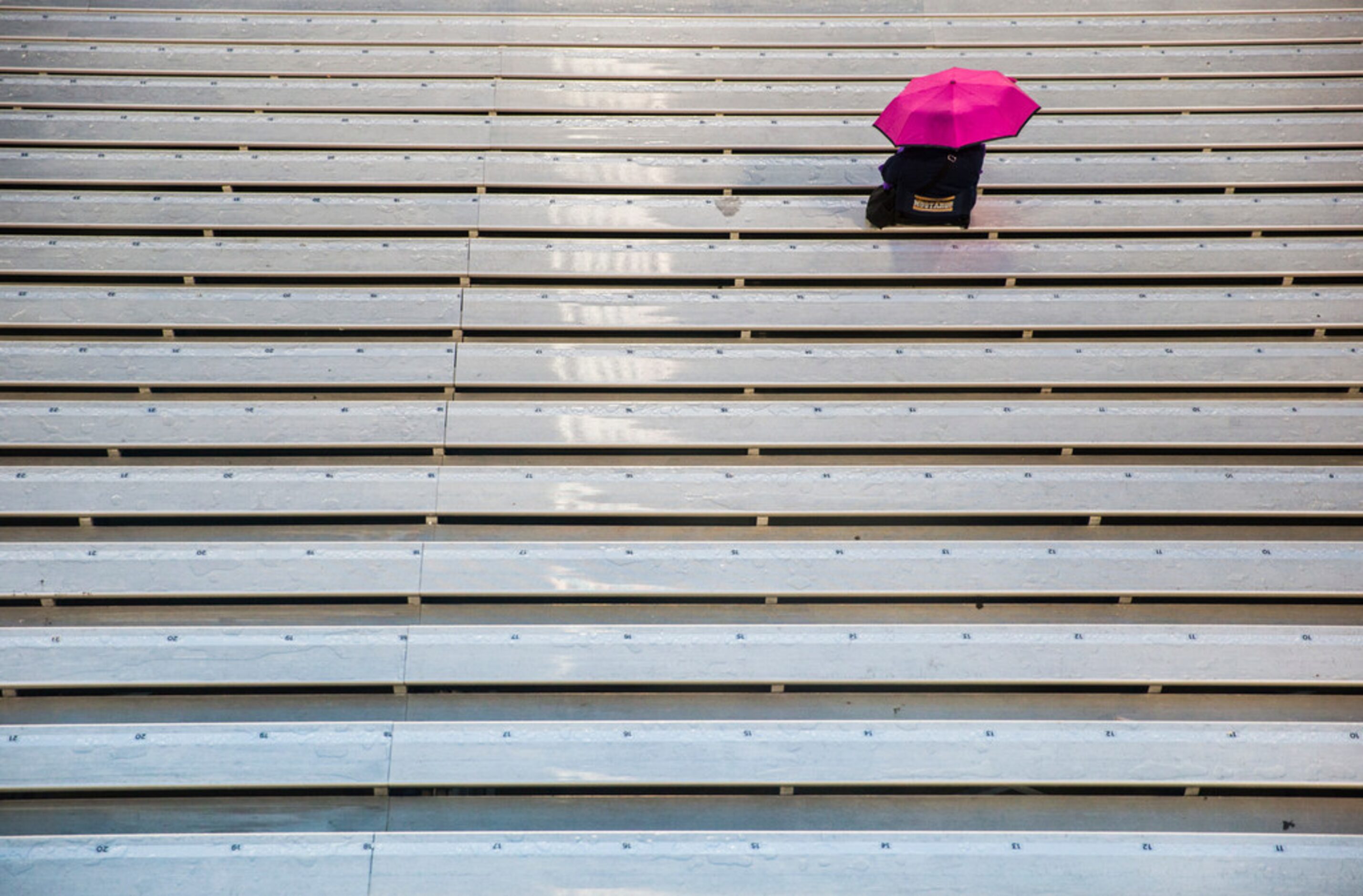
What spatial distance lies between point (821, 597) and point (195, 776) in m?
1.83

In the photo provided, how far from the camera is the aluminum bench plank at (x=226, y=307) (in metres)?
3.43

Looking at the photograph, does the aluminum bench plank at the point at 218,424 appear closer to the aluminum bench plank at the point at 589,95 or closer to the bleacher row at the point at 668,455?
the bleacher row at the point at 668,455

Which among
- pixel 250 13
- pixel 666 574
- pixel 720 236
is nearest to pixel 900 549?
pixel 666 574

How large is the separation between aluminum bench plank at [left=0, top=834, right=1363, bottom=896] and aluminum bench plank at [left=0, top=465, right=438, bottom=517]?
38.6 inches

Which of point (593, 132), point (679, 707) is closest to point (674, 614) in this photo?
point (679, 707)

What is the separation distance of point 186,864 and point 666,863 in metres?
1.24

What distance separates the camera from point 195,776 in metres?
2.57

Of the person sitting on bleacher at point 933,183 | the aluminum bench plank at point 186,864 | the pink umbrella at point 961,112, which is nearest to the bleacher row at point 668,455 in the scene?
the aluminum bench plank at point 186,864

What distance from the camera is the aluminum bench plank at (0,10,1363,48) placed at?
4.29 m

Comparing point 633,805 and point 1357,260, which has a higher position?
point 1357,260

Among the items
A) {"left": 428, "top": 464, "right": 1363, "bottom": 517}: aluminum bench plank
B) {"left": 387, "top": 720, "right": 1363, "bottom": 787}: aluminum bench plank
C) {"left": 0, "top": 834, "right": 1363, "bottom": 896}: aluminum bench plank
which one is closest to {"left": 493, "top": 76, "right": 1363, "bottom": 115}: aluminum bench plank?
{"left": 428, "top": 464, "right": 1363, "bottom": 517}: aluminum bench plank

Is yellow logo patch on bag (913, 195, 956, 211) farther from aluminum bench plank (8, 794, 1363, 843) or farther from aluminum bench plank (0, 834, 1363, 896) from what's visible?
aluminum bench plank (0, 834, 1363, 896)

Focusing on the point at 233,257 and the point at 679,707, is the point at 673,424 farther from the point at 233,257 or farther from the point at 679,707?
the point at 233,257

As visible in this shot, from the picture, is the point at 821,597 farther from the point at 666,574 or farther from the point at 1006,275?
the point at 1006,275
